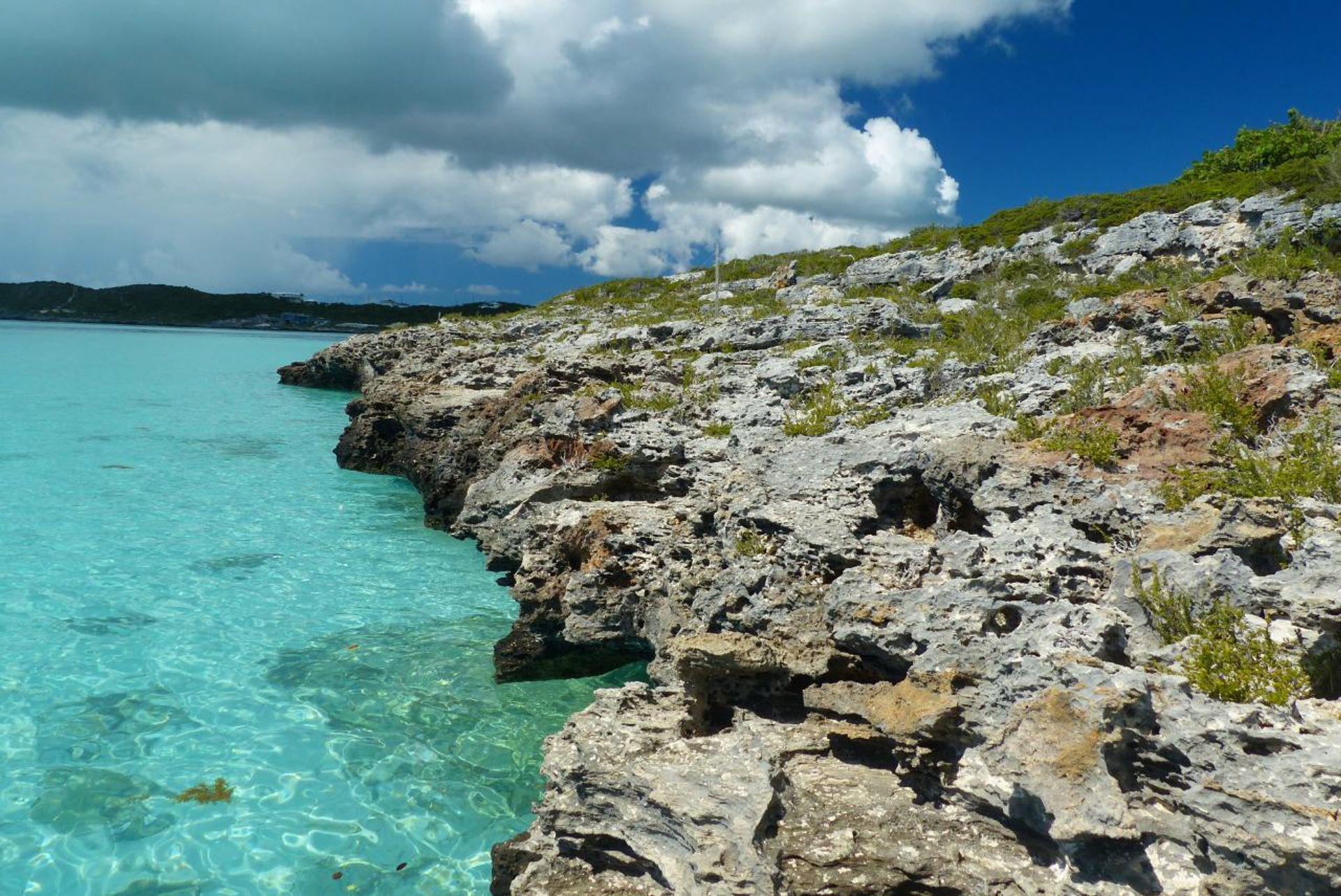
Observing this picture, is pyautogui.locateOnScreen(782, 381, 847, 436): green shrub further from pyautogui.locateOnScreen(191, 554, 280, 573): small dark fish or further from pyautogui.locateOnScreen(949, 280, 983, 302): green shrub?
pyautogui.locateOnScreen(949, 280, 983, 302): green shrub

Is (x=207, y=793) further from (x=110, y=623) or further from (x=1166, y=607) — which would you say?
(x=1166, y=607)

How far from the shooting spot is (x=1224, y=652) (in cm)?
491

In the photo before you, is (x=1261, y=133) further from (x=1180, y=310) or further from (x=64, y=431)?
(x=64, y=431)

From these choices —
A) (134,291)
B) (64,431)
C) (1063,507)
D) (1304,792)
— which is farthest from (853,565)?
(134,291)

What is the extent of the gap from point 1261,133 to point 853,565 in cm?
5354

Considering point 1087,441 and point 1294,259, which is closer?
point 1087,441

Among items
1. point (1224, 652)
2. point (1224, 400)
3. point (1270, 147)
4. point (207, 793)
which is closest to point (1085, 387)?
point (1224, 400)

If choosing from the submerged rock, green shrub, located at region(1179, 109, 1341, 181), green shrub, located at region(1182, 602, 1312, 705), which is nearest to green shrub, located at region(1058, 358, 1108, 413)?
green shrub, located at region(1182, 602, 1312, 705)

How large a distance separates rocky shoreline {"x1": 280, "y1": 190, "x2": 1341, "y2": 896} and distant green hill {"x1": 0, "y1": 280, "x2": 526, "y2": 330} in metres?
157

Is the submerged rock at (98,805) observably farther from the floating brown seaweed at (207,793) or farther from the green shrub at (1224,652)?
the green shrub at (1224,652)

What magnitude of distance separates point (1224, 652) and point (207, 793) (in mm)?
9727

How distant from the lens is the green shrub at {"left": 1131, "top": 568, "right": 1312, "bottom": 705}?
15.1 feet

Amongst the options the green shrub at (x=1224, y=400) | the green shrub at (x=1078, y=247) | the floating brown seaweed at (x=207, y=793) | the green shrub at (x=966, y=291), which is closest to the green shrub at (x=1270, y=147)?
the green shrub at (x=1078, y=247)

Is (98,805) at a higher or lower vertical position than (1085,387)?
lower
